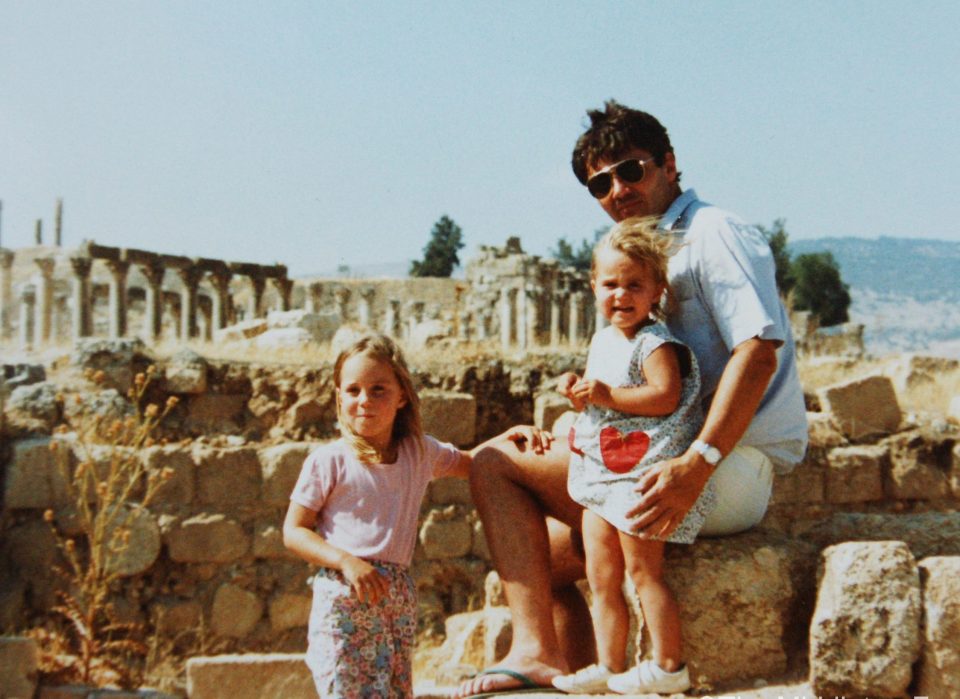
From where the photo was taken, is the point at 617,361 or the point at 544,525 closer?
the point at 617,361

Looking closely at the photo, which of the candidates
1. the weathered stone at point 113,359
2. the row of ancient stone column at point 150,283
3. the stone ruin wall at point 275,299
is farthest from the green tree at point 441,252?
the weathered stone at point 113,359

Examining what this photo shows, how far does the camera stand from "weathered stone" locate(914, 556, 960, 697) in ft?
10.2

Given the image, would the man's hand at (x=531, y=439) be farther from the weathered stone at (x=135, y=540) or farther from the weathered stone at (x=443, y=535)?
the weathered stone at (x=135, y=540)

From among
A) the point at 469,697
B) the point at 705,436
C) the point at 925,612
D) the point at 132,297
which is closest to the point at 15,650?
the point at 469,697

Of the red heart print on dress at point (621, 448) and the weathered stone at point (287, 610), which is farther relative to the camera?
the weathered stone at point (287, 610)

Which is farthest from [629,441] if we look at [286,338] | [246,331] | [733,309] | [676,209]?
[246,331]

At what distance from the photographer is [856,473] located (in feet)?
27.1

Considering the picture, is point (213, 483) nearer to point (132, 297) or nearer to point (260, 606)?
point (260, 606)

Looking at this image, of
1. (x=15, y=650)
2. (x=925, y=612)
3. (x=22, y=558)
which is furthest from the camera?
(x=22, y=558)

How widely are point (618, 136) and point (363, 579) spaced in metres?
1.76

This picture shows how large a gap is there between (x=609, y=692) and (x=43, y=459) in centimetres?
576

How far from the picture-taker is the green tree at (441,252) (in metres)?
56.6

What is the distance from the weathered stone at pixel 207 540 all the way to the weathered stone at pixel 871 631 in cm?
539

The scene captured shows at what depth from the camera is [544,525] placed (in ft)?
11.8
